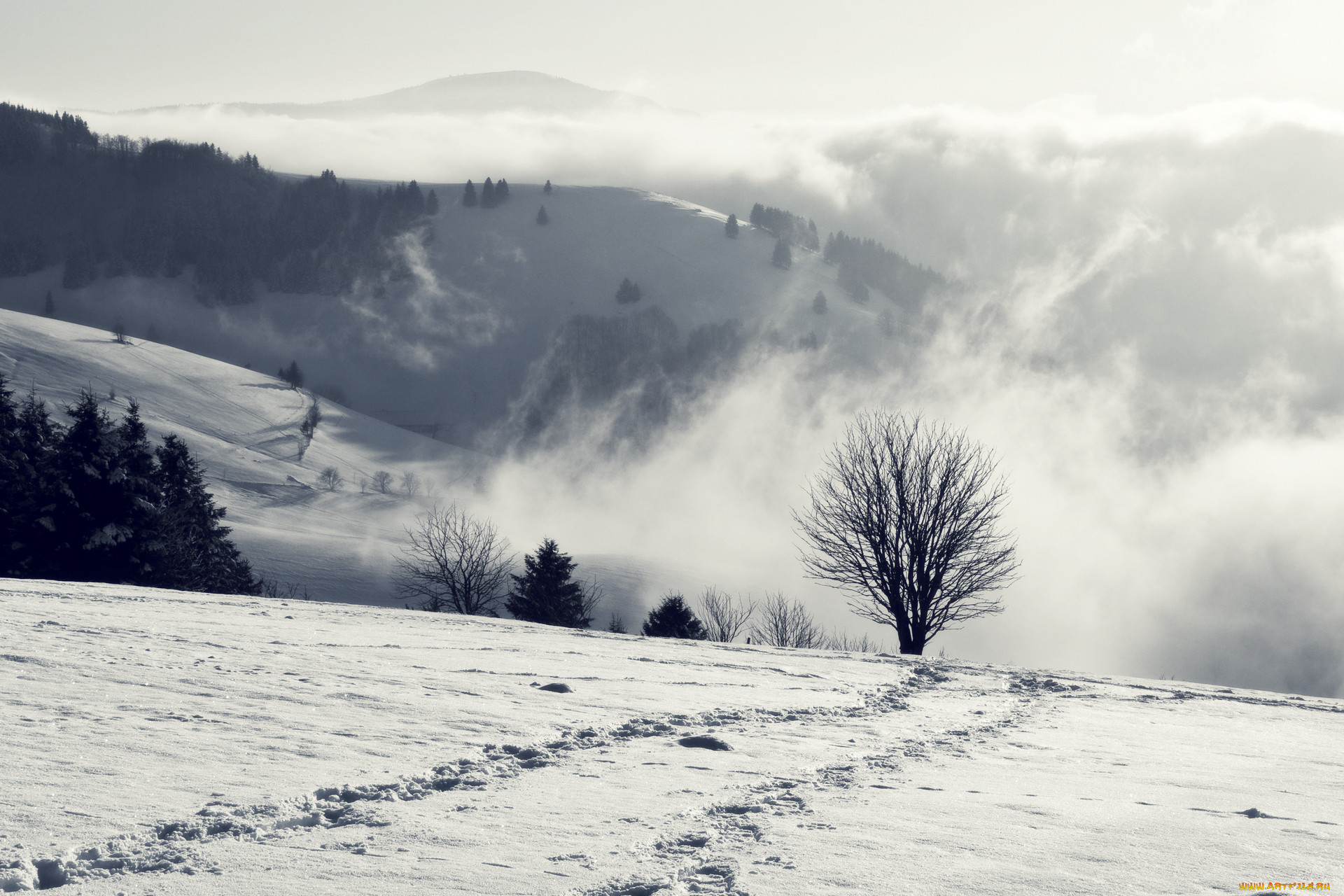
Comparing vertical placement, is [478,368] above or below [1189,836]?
above

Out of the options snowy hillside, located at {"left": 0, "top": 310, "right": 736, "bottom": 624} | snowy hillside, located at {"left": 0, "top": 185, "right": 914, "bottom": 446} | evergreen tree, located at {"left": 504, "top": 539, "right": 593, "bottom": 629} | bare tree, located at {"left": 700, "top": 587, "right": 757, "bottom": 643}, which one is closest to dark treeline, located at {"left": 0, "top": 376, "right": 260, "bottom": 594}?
evergreen tree, located at {"left": 504, "top": 539, "right": 593, "bottom": 629}

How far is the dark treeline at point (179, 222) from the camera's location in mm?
174375

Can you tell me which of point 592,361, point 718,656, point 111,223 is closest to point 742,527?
point 592,361

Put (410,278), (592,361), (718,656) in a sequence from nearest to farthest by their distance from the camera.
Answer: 1. (718,656)
2. (592,361)
3. (410,278)

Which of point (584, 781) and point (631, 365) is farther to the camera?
point (631, 365)

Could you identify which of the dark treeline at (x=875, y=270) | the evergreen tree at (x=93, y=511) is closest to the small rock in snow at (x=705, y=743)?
the evergreen tree at (x=93, y=511)

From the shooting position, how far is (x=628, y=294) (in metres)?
171

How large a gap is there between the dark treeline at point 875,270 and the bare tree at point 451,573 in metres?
127

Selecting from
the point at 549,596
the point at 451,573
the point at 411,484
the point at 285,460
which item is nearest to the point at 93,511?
the point at 451,573

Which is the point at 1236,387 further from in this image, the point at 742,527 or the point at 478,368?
the point at 478,368

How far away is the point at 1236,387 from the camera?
184 metres

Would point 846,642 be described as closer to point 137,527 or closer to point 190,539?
point 190,539

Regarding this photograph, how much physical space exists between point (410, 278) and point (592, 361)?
41.0 metres

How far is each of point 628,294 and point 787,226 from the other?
42.0m
